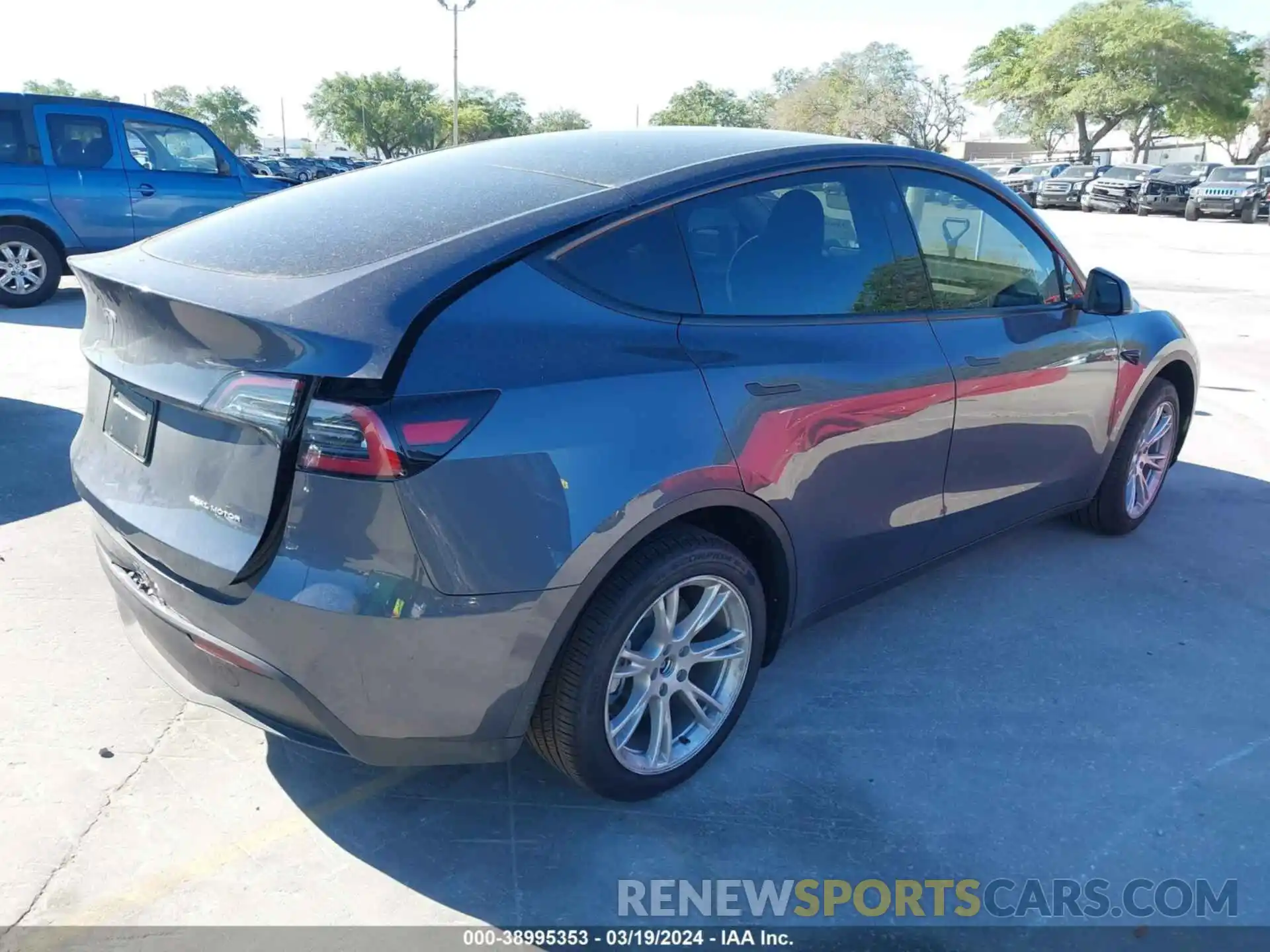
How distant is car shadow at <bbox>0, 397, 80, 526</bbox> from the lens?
15.1 feet

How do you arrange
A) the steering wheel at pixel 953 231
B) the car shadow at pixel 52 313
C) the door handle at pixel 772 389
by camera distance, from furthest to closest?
1. the car shadow at pixel 52 313
2. the steering wheel at pixel 953 231
3. the door handle at pixel 772 389

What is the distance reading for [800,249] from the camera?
9.93 ft

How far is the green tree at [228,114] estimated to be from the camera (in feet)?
319

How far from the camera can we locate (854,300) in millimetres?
3094

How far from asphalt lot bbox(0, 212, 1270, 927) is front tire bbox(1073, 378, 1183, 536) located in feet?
1.50

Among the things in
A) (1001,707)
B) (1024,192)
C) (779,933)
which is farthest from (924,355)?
(1024,192)

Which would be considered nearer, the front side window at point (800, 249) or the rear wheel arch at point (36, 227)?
the front side window at point (800, 249)

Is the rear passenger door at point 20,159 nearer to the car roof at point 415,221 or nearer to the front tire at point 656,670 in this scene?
the car roof at point 415,221

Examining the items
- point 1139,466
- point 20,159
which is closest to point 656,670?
point 1139,466

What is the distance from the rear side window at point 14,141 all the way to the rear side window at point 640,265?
366 inches

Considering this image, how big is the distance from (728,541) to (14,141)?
9.60 meters

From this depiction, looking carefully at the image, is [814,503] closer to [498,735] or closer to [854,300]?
[854,300]

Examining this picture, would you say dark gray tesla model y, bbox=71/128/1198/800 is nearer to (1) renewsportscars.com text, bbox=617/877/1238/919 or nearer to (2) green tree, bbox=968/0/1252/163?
(1) renewsportscars.com text, bbox=617/877/1238/919

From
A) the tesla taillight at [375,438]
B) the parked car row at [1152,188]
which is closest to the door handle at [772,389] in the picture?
the tesla taillight at [375,438]
